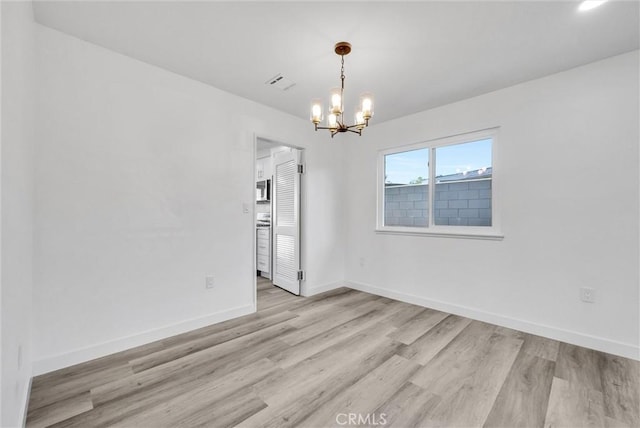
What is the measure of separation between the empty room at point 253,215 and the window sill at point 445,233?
0.10 feet

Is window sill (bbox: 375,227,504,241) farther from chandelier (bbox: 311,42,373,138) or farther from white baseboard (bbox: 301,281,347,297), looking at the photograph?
chandelier (bbox: 311,42,373,138)

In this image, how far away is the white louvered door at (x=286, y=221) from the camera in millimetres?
3947

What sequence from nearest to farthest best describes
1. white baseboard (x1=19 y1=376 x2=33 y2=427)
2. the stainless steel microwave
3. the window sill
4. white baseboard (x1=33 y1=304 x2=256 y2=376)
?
white baseboard (x1=19 y1=376 x2=33 y2=427), white baseboard (x1=33 y1=304 x2=256 y2=376), the window sill, the stainless steel microwave

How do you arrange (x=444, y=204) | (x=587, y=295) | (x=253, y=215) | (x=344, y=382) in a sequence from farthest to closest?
(x=444, y=204) → (x=253, y=215) → (x=587, y=295) → (x=344, y=382)

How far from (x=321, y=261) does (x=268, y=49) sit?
277 cm

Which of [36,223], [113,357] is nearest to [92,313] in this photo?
[113,357]

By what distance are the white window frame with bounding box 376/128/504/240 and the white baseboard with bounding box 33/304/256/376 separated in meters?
2.28

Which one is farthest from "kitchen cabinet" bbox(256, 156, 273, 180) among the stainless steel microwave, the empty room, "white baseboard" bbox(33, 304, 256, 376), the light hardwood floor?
the light hardwood floor

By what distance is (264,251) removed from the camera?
494 cm

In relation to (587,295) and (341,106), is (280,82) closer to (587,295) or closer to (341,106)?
(341,106)

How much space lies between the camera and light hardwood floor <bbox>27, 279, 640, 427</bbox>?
1579 mm

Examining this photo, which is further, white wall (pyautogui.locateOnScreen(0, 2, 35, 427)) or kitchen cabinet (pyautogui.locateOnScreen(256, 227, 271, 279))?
kitchen cabinet (pyautogui.locateOnScreen(256, 227, 271, 279))

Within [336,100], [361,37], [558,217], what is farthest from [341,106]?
[558,217]

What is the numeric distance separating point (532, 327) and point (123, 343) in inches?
146
